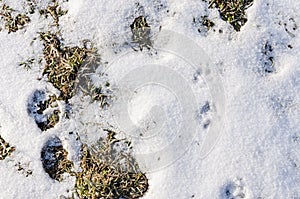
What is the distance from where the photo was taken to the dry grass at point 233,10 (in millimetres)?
2443

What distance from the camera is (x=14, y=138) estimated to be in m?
2.40

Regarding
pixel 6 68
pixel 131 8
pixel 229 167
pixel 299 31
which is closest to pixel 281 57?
pixel 299 31

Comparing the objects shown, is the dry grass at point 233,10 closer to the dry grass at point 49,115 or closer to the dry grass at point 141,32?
the dry grass at point 141,32

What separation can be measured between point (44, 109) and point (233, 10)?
1.21 metres

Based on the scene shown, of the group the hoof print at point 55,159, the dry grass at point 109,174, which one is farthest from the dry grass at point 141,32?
the hoof print at point 55,159

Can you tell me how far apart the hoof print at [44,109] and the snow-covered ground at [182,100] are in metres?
0.03

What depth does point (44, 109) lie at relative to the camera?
2455 mm

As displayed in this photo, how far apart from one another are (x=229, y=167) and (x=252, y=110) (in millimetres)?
331

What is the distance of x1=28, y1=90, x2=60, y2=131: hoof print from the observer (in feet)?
8.00

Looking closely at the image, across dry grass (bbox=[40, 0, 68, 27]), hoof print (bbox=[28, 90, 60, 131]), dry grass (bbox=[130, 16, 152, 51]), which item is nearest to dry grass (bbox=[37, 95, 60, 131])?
hoof print (bbox=[28, 90, 60, 131])

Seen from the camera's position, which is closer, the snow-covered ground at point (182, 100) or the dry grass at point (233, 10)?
the snow-covered ground at point (182, 100)

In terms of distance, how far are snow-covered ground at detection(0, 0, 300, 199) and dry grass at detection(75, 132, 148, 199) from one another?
6 cm

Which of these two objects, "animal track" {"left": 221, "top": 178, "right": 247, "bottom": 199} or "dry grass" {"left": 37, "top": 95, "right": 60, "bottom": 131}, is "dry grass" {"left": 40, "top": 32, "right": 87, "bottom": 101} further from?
"animal track" {"left": 221, "top": 178, "right": 247, "bottom": 199}

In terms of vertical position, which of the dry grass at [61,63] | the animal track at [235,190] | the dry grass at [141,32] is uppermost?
the dry grass at [141,32]
